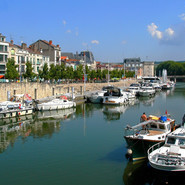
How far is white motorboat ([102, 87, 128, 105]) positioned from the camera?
57.4 m

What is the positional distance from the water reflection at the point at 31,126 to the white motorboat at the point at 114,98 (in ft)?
43.2

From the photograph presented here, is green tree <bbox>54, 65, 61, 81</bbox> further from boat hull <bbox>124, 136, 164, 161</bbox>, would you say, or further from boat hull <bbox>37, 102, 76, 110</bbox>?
boat hull <bbox>124, 136, 164, 161</bbox>

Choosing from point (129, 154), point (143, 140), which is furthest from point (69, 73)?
point (143, 140)

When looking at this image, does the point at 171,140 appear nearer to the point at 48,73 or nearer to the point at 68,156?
the point at 68,156

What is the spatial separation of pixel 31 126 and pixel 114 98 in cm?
2515

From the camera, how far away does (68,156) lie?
78.2 ft

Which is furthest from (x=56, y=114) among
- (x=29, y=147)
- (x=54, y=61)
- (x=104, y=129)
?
(x=54, y=61)

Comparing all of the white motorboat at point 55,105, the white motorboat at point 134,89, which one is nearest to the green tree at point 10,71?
the white motorboat at point 55,105

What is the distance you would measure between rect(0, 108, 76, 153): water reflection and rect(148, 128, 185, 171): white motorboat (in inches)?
554

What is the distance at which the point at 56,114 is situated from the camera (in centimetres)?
4494

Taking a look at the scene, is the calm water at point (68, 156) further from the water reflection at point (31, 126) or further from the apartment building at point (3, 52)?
the apartment building at point (3, 52)

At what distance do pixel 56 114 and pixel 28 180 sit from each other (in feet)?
85.2

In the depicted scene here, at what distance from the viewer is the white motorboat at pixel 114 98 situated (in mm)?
57406

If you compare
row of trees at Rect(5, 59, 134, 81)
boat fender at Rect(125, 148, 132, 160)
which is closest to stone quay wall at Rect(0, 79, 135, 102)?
row of trees at Rect(5, 59, 134, 81)
